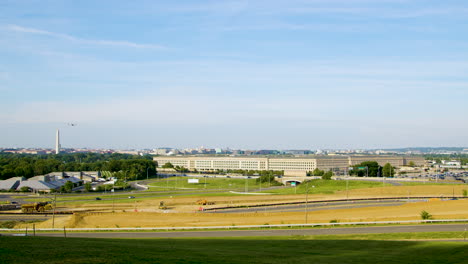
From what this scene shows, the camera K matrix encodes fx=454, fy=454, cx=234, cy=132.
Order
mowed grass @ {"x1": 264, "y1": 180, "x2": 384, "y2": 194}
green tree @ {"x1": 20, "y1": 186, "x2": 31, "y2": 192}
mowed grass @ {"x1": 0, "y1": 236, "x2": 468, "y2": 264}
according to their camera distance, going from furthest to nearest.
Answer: mowed grass @ {"x1": 264, "y1": 180, "x2": 384, "y2": 194}, green tree @ {"x1": 20, "y1": 186, "x2": 31, "y2": 192}, mowed grass @ {"x1": 0, "y1": 236, "x2": 468, "y2": 264}

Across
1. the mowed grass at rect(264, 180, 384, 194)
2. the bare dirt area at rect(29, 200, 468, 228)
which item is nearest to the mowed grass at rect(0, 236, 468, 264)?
the bare dirt area at rect(29, 200, 468, 228)

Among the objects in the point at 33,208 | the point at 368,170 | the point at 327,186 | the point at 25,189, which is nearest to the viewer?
the point at 33,208

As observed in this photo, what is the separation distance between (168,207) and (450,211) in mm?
41725

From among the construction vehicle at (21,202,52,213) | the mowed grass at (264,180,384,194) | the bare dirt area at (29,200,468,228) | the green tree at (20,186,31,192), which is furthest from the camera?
the mowed grass at (264,180,384,194)

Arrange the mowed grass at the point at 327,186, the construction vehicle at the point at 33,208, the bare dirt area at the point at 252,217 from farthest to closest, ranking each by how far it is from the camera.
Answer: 1. the mowed grass at the point at 327,186
2. the construction vehicle at the point at 33,208
3. the bare dirt area at the point at 252,217

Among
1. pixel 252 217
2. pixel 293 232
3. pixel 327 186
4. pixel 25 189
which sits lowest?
pixel 327 186

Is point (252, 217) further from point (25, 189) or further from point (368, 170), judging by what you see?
point (368, 170)

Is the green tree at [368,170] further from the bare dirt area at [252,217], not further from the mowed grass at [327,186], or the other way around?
the bare dirt area at [252,217]

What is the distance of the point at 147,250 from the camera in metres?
24.5

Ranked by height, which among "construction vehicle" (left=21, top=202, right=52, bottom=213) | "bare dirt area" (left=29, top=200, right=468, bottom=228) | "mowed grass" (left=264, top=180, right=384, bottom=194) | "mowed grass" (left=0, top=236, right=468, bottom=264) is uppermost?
"mowed grass" (left=0, top=236, right=468, bottom=264)

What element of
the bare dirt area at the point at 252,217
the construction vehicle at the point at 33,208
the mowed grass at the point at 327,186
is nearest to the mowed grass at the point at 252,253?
the bare dirt area at the point at 252,217

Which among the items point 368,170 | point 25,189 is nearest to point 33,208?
point 25,189

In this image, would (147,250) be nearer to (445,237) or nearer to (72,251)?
(72,251)

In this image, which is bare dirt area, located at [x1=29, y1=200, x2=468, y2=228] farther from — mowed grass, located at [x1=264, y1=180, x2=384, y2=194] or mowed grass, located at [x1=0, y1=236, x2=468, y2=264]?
mowed grass, located at [x1=264, y1=180, x2=384, y2=194]
